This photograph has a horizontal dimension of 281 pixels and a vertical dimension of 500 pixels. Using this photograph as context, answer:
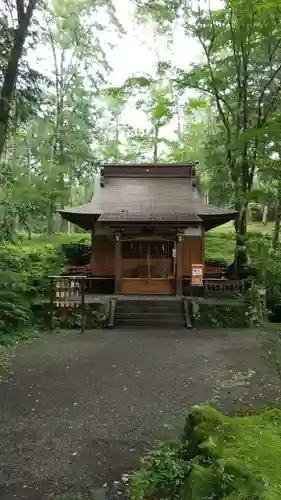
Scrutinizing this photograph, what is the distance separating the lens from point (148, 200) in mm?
15523

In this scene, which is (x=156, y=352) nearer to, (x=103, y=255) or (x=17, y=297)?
(x=17, y=297)

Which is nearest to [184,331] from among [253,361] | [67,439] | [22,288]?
[253,361]

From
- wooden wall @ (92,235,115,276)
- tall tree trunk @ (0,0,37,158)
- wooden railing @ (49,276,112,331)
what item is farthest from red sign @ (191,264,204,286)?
tall tree trunk @ (0,0,37,158)

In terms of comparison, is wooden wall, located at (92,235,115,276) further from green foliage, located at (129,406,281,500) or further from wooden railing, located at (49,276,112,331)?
green foliage, located at (129,406,281,500)

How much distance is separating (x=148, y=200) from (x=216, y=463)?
1336 cm

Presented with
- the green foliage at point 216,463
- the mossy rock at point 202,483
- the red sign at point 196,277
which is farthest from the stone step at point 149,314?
the mossy rock at point 202,483

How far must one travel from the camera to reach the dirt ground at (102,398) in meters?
3.75

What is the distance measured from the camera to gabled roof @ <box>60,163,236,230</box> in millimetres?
13961

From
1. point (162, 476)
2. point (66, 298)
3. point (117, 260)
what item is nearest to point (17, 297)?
point (66, 298)

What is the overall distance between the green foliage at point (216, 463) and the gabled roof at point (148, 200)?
10146mm

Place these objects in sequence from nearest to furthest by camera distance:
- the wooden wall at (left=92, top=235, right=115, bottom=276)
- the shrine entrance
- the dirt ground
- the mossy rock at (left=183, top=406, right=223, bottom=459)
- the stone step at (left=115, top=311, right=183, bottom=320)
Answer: the mossy rock at (left=183, top=406, right=223, bottom=459), the dirt ground, the stone step at (left=115, top=311, right=183, bottom=320), the shrine entrance, the wooden wall at (left=92, top=235, right=115, bottom=276)

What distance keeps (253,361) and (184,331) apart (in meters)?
3.43

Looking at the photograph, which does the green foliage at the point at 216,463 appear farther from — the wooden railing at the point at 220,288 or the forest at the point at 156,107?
the wooden railing at the point at 220,288

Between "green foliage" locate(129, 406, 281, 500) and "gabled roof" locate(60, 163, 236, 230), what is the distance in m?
10.1
